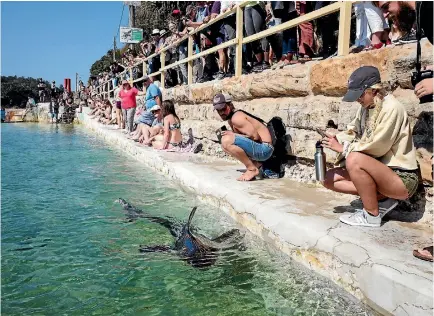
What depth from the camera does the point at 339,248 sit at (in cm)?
265

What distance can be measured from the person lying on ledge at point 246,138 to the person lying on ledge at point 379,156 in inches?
73.7

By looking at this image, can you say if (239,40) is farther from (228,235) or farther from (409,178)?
(409,178)

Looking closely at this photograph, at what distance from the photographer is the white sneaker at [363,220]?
2.97 m

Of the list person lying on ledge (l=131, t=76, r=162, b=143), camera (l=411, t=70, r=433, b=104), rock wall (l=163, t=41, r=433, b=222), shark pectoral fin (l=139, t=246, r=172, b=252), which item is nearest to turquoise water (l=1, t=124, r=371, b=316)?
shark pectoral fin (l=139, t=246, r=172, b=252)

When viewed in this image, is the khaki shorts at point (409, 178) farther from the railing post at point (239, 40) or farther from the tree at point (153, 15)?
the tree at point (153, 15)

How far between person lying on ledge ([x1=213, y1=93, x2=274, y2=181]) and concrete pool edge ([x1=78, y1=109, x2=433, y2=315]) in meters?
0.36

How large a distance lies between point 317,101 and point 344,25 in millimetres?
849

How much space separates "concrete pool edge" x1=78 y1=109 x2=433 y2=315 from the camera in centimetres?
214

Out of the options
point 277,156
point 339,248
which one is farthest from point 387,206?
point 277,156

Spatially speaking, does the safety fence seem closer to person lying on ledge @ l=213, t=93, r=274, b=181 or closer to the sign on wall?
person lying on ledge @ l=213, t=93, r=274, b=181

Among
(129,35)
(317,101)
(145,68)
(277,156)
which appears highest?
(129,35)

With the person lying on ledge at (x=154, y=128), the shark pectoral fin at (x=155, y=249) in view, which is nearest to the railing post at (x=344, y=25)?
the shark pectoral fin at (x=155, y=249)

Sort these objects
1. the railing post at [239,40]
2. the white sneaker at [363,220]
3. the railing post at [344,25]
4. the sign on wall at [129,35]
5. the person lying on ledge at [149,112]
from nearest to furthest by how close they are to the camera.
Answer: the white sneaker at [363,220], the railing post at [344,25], the railing post at [239,40], the person lying on ledge at [149,112], the sign on wall at [129,35]

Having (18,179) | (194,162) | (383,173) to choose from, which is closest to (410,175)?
(383,173)
